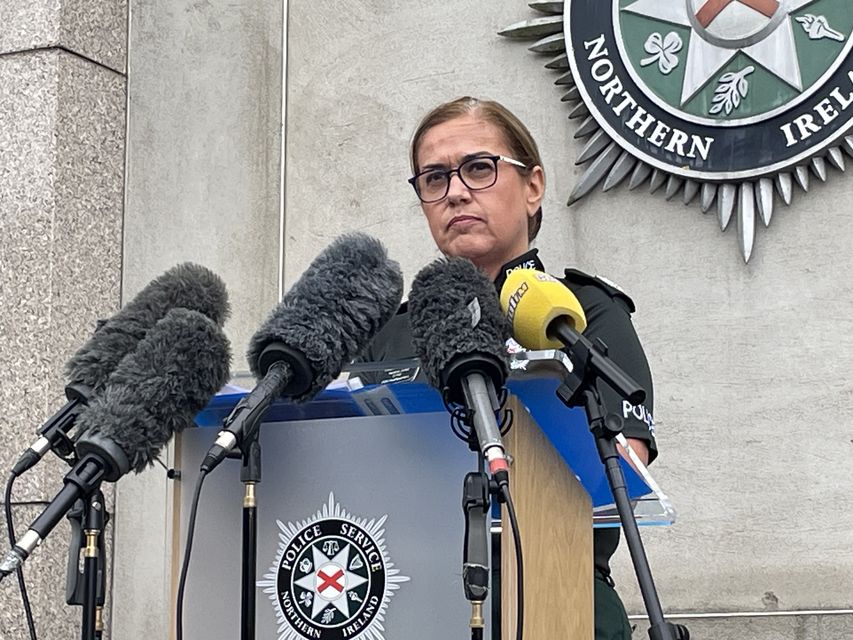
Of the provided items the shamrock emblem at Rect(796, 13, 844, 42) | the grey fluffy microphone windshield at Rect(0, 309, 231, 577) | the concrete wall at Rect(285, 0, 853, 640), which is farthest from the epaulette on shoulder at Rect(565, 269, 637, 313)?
the shamrock emblem at Rect(796, 13, 844, 42)

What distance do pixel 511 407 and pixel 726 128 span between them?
2226mm

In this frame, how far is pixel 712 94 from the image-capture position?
12.8ft

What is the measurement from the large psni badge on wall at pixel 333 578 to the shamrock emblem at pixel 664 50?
2384 millimetres

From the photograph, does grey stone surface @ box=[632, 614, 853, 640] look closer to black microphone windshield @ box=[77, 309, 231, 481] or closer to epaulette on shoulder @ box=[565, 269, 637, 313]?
epaulette on shoulder @ box=[565, 269, 637, 313]

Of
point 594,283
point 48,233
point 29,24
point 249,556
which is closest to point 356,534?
point 249,556

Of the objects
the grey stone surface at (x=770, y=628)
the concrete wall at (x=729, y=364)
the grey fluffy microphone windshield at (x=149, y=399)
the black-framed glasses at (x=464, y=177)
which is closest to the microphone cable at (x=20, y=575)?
the grey fluffy microphone windshield at (x=149, y=399)

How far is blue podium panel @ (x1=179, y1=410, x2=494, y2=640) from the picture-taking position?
1.82 m

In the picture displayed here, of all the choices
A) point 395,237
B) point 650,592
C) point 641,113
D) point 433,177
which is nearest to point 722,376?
point 641,113

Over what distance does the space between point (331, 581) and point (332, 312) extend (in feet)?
1.10

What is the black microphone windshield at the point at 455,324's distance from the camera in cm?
172

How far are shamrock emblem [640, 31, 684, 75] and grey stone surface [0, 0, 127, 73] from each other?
177 cm

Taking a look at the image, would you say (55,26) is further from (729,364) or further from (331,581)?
(331,581)

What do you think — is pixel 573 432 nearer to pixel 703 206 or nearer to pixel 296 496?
pixel 296 496

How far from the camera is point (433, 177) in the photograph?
248 centimetres
